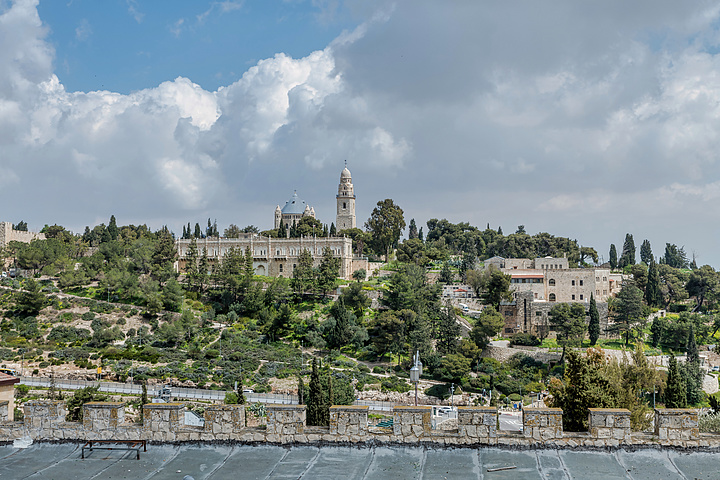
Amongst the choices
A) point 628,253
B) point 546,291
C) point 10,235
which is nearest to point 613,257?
point 628,253

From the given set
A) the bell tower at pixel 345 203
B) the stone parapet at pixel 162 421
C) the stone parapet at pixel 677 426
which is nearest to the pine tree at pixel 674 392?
the stone parapet at pixel 677 426

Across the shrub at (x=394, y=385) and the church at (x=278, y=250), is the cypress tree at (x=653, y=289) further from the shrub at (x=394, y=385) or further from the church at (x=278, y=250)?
the shrub at (x=394, y=385)

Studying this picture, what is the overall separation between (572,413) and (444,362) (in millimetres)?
35151

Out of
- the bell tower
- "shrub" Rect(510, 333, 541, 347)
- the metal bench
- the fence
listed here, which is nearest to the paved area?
the metal bench

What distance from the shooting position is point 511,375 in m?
53.2

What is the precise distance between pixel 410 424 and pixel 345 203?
93548 millimetres

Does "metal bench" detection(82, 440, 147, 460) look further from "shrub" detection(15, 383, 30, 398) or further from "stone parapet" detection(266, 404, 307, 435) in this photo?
"shrub" detection(15, 383, 30, 398)

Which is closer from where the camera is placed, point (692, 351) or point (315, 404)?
point (315, 404)

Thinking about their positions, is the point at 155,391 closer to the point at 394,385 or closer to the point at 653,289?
the point at 394,385

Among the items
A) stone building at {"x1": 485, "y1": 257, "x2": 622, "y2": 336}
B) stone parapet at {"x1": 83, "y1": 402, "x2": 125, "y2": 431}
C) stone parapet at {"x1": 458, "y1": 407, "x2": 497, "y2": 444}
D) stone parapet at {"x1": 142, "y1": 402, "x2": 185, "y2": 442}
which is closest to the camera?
stone parapet at {"x1": 458, "y1": 407, "x2": 497, "y2": 444}

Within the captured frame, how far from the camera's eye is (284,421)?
8.37 metres

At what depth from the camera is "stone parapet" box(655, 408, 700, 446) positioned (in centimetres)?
793

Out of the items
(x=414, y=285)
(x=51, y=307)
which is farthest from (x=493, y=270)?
(x=51, y=307)

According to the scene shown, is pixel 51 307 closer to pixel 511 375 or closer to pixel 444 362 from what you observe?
pixel 444 362
